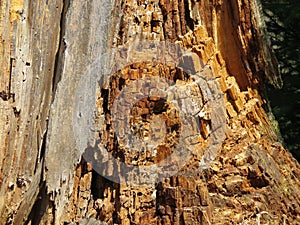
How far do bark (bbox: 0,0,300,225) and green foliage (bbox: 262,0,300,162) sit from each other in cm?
247

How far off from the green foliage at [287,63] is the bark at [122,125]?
2.47m

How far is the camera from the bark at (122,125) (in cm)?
210

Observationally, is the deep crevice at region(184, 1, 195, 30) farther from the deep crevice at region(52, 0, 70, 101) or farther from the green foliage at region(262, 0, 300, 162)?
the green foliage at region(262, 0, 300, 162)

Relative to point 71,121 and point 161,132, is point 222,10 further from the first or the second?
point 71,121

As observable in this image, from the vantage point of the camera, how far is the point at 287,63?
5293mm

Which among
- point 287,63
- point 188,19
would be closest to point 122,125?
point 188,19

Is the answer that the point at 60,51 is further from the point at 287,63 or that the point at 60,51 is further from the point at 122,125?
the point at 287,63

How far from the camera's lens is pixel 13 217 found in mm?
2109

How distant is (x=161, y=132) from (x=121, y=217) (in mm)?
422

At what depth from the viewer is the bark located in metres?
2.10

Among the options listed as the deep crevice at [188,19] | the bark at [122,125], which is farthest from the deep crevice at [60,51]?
the deep crevice at [188,19]

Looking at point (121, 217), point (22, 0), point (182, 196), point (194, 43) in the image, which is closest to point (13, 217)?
point (121, 217)

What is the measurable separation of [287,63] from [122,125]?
11.5 feet

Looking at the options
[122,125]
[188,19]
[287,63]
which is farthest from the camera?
[287,63]
